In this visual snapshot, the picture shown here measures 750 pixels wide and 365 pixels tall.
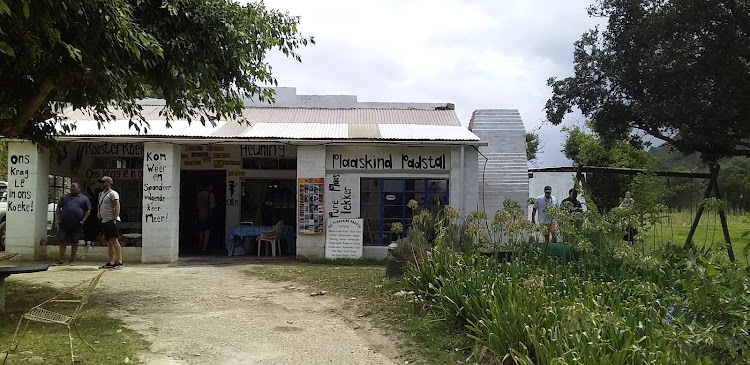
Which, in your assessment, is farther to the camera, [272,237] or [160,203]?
[272,237]

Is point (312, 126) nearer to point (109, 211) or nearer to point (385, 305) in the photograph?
point (109, 211)

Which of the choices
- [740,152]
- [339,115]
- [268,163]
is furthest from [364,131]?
[740,152]

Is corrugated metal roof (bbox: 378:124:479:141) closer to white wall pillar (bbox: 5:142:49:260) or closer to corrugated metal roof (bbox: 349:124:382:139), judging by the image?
corrugated metal roof (bbox: 349:124:382:139)

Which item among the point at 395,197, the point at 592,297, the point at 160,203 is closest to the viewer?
the point at 592,297

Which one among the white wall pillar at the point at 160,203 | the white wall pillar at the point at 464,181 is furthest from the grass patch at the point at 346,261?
the white wall pillar at the point at 160,203

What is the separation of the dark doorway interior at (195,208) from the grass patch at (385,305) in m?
4.52

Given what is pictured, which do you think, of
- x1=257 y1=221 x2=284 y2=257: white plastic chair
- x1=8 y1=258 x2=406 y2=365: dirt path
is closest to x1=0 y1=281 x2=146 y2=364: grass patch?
x1=8 y1=258 x2=406 y2=365: dirt path

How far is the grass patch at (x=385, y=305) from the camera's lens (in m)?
5.73

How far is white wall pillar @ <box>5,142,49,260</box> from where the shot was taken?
1284 centimetres

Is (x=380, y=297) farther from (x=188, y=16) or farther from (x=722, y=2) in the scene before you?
(x=722, y=2)

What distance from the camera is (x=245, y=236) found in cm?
1455

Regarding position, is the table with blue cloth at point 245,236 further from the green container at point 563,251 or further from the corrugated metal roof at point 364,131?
the green container at point 563,251

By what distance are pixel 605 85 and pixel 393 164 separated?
16.7 feet

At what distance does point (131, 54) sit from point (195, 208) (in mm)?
10008
